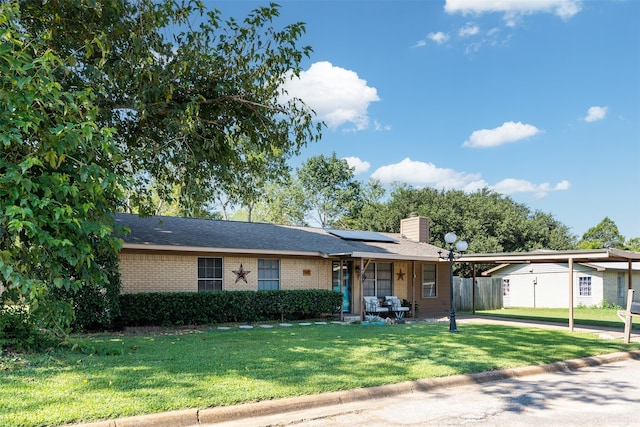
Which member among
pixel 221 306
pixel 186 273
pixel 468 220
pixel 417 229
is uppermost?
pixel 468 220

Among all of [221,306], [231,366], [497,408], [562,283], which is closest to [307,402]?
[231,366]

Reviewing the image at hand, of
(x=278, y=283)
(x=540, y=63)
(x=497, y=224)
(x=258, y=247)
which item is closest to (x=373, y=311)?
(x=278, y=283)

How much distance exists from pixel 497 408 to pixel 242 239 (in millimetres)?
12329

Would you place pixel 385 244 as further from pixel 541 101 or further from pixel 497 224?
pixel 497 224

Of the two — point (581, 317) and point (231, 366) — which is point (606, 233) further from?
point (231, 366)

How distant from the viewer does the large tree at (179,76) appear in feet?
31.5

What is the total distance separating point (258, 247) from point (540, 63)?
12622 millimetres

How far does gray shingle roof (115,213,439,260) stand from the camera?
14.6m

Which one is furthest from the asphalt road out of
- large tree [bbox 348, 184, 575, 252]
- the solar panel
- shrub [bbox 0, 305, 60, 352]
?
large tree [bbox 348, 184, 575, 252]

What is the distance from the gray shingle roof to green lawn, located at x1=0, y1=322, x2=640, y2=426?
3983 mm

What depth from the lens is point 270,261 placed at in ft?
54.7

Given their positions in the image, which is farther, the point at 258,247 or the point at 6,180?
the point at 258,247

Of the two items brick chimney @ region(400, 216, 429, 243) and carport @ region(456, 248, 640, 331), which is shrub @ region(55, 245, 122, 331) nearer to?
carport @ region(456, 248, 640, 331)

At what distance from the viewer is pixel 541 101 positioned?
68.6ft
